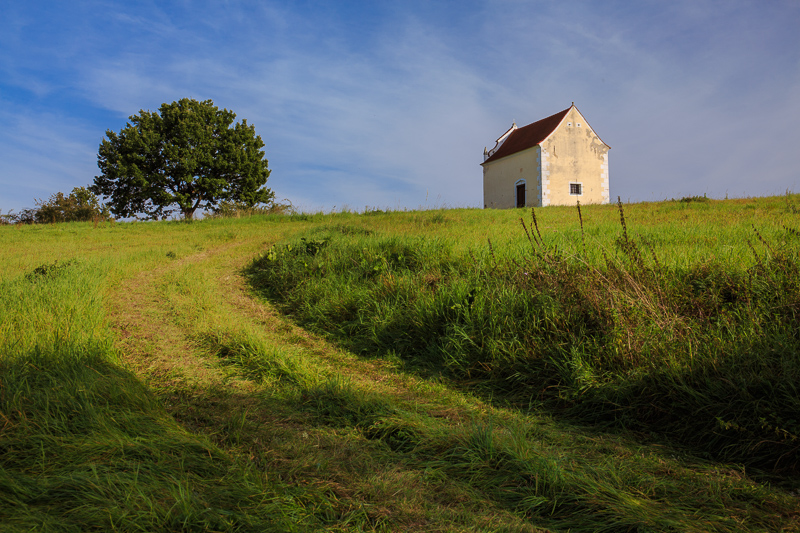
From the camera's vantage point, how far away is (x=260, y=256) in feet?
32.1

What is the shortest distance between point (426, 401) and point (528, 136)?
31403mm

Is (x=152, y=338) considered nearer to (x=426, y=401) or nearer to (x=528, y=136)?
(x=426, y=401)

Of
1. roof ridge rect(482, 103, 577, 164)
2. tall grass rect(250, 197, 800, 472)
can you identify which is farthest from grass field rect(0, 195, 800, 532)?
roof ridge rect(482, 103, 577, 164)

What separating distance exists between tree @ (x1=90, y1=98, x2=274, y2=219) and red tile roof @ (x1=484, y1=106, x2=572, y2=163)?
2082 centimetres

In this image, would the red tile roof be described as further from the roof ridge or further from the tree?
the tree

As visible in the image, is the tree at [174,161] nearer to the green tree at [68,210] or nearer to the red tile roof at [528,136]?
the green tree at [68,210]

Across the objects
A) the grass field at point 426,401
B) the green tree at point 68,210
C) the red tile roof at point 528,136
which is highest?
the red tile roof at point 528,136

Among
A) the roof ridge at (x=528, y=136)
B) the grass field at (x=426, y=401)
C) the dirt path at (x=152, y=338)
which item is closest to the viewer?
the grass field at (x=426, y=401)

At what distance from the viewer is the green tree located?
31.3 metres

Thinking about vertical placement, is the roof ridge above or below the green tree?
above

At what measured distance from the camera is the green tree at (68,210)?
1232 inches

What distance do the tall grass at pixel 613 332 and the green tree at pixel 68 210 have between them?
32402 millimetres

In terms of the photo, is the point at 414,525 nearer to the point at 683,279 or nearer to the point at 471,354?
the point at 471,354

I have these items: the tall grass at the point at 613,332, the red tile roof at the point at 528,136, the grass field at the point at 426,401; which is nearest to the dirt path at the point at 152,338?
the grass field at the point at 426,401
